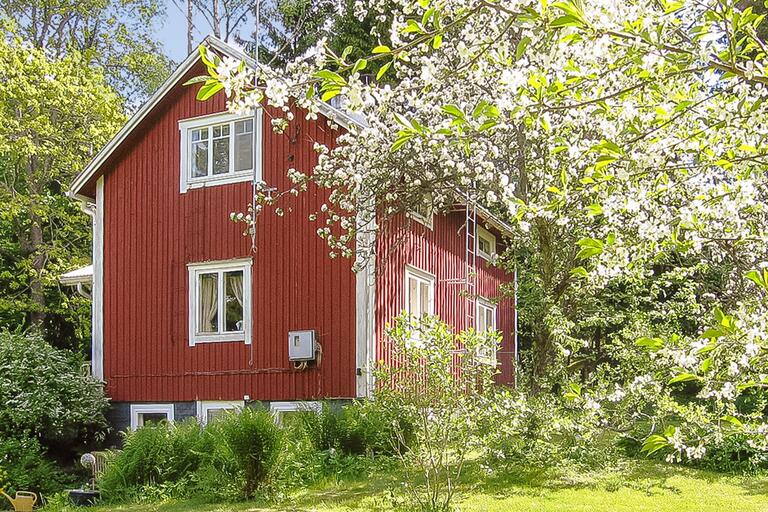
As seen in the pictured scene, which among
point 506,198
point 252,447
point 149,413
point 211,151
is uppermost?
point 211,151

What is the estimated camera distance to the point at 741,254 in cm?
1223

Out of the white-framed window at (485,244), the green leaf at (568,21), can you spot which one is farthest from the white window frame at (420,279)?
the green leaf at (568,21)

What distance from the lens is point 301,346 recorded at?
47.8 feet

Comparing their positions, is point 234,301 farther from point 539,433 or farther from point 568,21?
point 568,21

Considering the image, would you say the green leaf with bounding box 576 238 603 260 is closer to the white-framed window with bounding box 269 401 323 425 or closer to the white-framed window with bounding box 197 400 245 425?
the white-framed window with bounding box 269 401 323 425

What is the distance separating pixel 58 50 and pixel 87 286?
35.2 ft

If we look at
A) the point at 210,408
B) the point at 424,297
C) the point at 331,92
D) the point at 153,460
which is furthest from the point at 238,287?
the point at 331,92

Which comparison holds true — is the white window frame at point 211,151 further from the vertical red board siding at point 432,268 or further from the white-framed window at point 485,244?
the white-framed window at point 485,244

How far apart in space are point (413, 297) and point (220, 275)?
3579 millimetres

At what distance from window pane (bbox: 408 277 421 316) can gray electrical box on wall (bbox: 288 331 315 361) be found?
2332 millimetres

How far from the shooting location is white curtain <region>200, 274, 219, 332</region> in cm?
1573

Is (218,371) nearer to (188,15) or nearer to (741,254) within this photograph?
(741,254)

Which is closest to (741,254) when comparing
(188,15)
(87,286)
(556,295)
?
(556,295)

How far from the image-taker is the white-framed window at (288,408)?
14117mm
